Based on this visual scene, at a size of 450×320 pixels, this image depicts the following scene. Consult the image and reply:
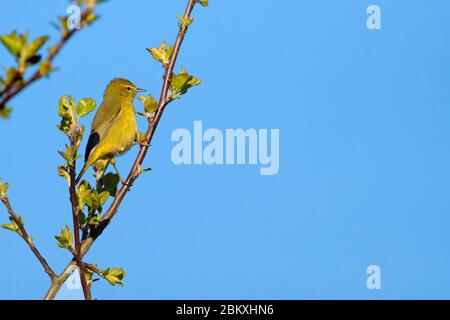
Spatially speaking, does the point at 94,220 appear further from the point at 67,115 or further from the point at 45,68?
the point at 45,68

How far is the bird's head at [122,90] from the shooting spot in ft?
29.7

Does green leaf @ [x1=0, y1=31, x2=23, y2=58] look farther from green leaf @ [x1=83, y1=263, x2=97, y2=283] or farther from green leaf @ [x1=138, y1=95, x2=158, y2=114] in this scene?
green leaf @ [x1=138, y1=95, x2=158, y2=114]

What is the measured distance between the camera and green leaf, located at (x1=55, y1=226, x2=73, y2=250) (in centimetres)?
358

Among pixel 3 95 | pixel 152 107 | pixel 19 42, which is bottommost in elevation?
pixel 3 95

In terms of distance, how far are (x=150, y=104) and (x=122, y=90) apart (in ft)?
16.9

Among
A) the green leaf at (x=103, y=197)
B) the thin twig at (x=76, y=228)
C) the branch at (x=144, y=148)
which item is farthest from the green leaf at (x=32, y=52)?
the green leaf at (x=103, y=197)

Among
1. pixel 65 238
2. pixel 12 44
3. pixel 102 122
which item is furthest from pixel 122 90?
pixel 12 44

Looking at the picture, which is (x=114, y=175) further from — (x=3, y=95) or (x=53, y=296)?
(x=3, y=95)

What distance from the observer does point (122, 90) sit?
916 cm

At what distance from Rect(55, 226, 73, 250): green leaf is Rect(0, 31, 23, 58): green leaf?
2.34 meters

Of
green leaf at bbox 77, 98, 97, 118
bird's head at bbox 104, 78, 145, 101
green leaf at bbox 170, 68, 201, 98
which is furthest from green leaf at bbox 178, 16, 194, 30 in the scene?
bird's head at bbox 104, 78, 145, 101
